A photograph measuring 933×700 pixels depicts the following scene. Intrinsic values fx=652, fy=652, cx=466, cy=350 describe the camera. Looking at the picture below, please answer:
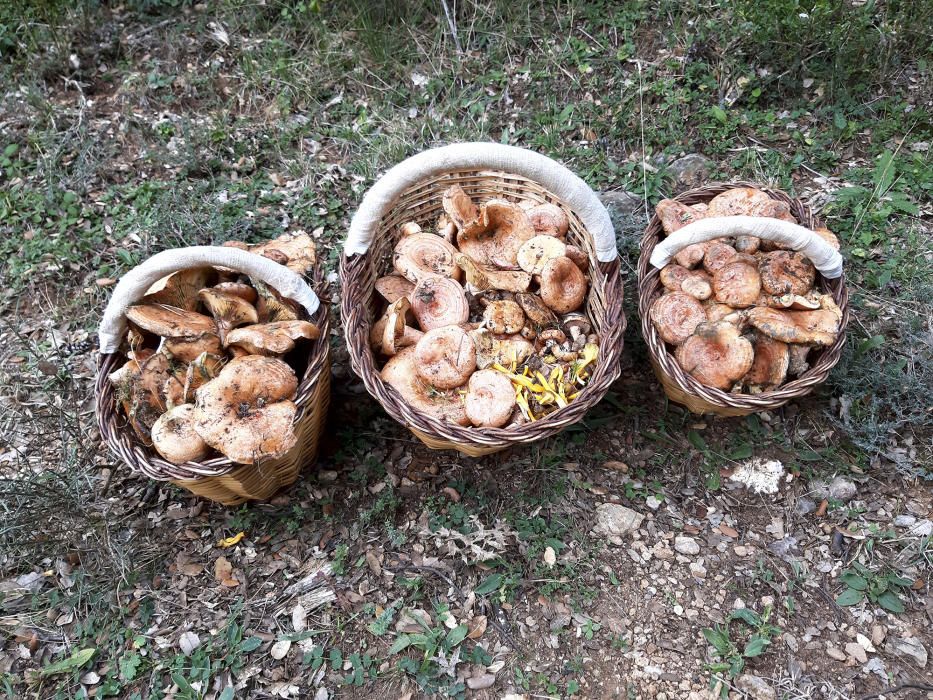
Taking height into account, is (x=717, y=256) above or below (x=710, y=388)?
above

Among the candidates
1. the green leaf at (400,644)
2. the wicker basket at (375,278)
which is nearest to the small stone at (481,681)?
the green leaf at (400,644)

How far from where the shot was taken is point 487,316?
3.39 m

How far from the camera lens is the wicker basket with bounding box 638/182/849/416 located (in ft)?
10.2

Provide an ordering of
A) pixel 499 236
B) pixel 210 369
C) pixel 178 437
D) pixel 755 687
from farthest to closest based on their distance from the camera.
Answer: pixel 499 236
pixel 210 369
pixel 755 687
pixel 178 437

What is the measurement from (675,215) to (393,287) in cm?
166

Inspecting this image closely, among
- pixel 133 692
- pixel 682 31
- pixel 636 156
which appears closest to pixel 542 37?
pixel 682 31

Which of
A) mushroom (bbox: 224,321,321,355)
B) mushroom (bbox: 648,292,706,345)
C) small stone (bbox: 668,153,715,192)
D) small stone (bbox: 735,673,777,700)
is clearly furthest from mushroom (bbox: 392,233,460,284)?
small stone (bbox: 735,673,777,700)

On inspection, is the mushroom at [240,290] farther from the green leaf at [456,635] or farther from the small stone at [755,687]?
the small stone at [755,687]

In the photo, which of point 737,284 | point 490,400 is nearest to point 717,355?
point 737,284

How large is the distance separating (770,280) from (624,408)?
1092 mm

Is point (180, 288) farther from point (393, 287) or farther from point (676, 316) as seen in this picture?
point (676, 316)

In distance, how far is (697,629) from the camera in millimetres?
3162

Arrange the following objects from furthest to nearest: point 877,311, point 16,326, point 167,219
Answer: point 167,219 → point 16,326 → point 877,311

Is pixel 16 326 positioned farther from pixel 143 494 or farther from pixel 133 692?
pixel 133 692
